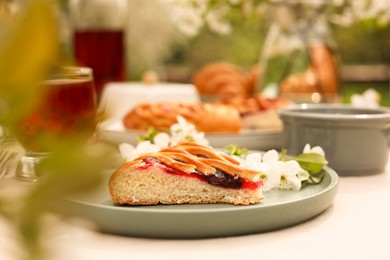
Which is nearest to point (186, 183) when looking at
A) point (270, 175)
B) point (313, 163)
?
point (270, 175)

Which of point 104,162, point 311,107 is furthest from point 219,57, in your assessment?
point 104,162

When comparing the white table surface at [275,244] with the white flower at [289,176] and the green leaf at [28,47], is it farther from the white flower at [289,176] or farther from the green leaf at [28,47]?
the green leaf at [28,47]

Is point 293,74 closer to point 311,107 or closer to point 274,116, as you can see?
point 274,116

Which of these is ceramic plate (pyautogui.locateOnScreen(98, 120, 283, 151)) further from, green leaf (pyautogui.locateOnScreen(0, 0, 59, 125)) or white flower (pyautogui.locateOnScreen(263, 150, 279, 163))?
green leaf (pyautogui.locateOnScreen(0, 0, 59, 125))

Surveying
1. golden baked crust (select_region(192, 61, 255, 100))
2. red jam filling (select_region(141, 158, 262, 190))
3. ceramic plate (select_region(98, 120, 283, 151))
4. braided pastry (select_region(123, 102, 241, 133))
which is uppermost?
red jam filling (select_region(141, 158, 262, 190))

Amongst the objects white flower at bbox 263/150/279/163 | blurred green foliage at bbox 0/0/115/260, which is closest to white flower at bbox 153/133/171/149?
white flower at bbox 263/150/279/163
